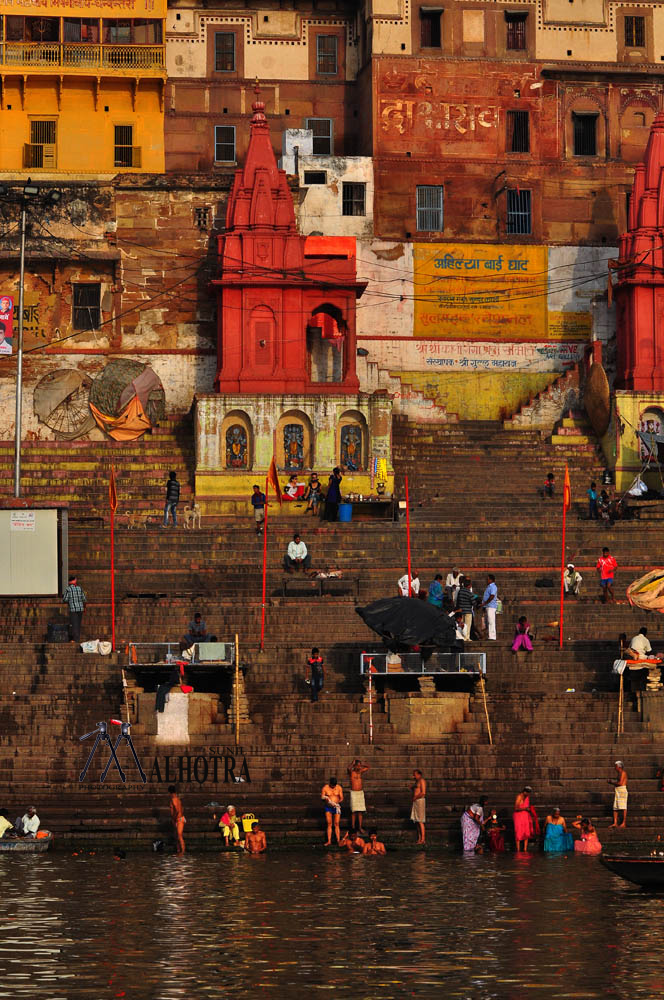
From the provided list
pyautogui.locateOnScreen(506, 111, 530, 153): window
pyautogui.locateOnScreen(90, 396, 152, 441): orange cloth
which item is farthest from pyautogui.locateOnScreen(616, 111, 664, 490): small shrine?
pyautogui.locateOnScreen(90, 396, 152, 441): orange cloth

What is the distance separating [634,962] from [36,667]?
43.2 feet

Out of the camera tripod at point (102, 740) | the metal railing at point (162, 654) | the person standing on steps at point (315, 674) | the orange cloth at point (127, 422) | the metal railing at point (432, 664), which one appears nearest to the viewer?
the camera tripod at point (102, 740)

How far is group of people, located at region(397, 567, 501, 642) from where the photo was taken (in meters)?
30.5

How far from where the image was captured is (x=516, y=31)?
49000mm

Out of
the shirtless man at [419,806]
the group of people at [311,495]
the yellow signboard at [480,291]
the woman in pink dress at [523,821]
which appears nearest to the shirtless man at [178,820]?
the shirtless man at [419,806]

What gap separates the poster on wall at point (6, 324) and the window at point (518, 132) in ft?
44.3

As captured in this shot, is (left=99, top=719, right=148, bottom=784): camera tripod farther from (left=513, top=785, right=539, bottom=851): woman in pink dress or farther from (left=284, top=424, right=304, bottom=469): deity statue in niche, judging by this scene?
(left=284, top=424, right=304, bottom=469): deity statue in niche

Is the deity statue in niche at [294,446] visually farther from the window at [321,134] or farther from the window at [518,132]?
the window at [518,132]

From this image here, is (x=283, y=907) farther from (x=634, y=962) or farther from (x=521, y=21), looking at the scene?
(x=521, y=21)

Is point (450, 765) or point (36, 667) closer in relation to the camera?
point (450, 765)

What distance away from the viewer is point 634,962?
17672mm

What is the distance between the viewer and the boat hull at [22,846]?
79.5ft

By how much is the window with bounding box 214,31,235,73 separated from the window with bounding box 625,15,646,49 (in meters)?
9.60

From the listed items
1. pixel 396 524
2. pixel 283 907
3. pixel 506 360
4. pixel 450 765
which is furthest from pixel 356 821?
pixel 506 360
